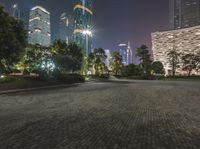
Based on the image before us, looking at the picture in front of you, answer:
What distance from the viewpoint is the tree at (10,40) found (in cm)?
2122

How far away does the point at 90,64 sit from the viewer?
260ft

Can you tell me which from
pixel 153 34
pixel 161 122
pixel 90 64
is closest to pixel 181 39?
pixel 153 34

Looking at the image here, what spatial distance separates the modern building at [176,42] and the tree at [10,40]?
12858cm

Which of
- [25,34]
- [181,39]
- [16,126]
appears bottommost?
[16,126]

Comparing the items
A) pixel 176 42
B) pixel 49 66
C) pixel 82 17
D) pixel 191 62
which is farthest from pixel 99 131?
pixel 176 42

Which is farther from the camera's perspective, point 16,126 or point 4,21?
point 4,21

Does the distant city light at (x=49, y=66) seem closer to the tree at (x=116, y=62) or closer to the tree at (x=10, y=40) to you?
the tree at (x=10, y=40)

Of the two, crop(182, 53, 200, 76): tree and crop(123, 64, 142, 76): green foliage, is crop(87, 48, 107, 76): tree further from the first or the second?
crop(182, 53, 200, 76): tree

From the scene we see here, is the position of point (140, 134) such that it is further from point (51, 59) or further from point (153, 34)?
point (153, 34)

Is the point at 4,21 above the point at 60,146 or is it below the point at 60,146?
above

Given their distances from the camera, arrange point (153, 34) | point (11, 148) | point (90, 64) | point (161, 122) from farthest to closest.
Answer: point (153, 34), point (90, 64), point (161, 122), point (11, 148)

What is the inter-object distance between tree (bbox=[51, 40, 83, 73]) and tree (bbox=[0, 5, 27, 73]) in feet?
43.3

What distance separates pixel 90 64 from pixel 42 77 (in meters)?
51.5

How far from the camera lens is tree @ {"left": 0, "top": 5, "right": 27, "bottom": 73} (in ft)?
69.6
